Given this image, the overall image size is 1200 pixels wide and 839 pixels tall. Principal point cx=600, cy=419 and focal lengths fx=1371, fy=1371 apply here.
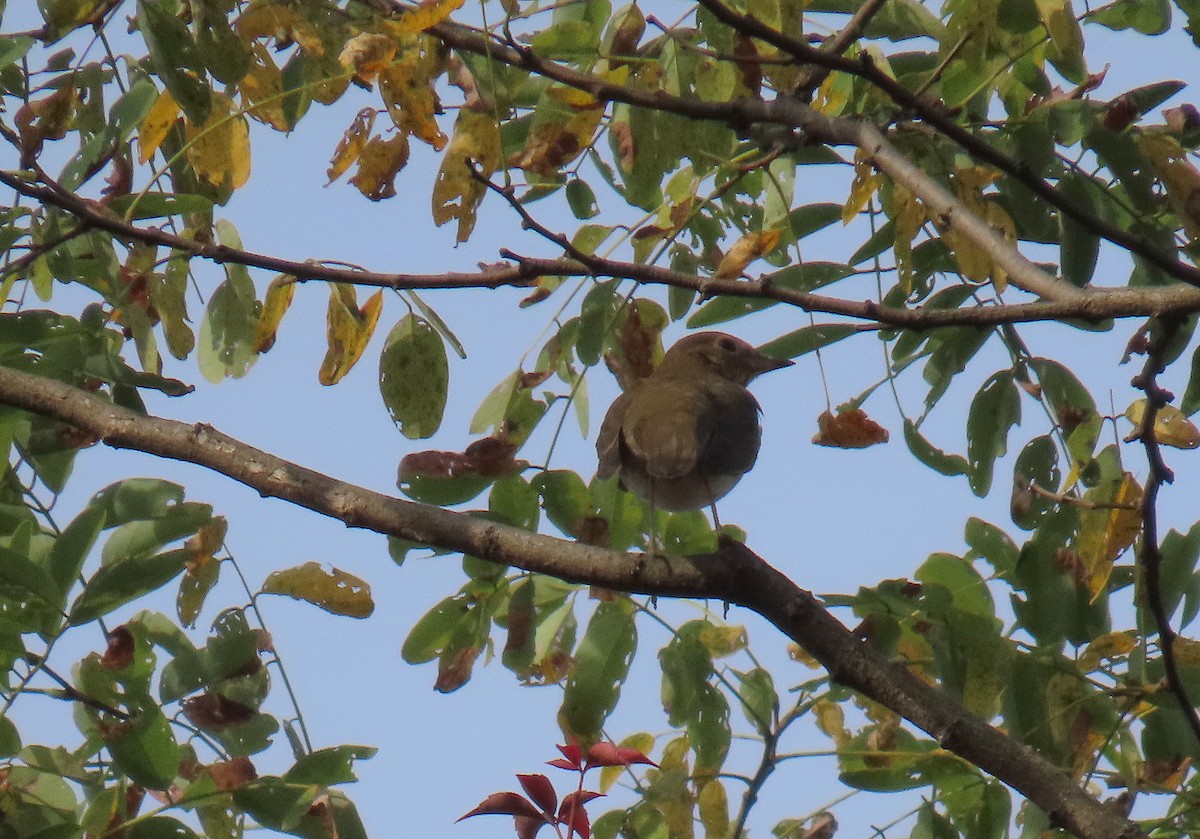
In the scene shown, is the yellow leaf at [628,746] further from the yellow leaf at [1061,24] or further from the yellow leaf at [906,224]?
the yellow leaf at [1061,24]

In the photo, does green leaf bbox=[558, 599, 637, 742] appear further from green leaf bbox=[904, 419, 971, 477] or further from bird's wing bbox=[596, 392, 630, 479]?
green leaf bbox=[904, 419, 971, 477]

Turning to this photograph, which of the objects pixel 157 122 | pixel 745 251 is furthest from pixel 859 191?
pixel 157 122

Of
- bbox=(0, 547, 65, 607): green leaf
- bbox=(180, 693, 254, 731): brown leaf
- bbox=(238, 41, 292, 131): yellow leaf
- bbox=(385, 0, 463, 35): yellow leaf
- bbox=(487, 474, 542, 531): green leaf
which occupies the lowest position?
bbox=(180, 693, 254, 731): brown leaf

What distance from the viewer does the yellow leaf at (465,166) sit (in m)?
2.77

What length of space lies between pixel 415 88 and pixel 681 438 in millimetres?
2074

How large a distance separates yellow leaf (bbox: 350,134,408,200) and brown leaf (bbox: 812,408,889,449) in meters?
1.25

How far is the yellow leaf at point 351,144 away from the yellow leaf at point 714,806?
1716mm

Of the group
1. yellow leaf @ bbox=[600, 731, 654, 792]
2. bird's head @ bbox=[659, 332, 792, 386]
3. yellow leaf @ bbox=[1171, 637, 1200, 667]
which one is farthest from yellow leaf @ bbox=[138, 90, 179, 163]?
bird's head @ bbox=[659, 332, 792, 386]

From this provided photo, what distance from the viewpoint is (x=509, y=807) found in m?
2.46

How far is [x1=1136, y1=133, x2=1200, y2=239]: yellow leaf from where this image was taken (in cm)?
280

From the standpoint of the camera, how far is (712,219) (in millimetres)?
4203

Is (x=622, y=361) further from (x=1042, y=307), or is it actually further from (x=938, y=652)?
(x=1042, y=307)

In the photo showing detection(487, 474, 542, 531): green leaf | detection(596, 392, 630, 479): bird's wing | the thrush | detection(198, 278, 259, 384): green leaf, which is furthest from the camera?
the thrush

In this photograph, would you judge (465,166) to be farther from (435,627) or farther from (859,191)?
(435,627)
